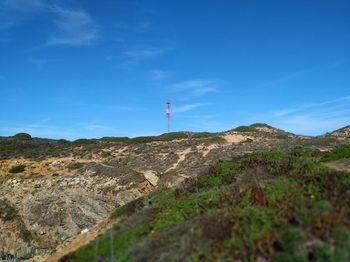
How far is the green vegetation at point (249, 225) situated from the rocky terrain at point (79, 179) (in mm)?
5608

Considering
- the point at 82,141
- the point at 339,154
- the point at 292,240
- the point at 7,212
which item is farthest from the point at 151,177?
the point at 292,240

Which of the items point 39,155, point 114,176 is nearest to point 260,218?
point 114,176

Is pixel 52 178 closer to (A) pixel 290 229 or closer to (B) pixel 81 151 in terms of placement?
(B) pixel 81 151

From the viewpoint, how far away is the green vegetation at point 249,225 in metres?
9.48

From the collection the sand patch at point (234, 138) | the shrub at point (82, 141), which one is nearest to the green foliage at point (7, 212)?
the shrub at point (82, 141)

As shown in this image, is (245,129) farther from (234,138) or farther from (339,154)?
(339,154)

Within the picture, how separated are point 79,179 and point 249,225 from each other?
2632 centimetres

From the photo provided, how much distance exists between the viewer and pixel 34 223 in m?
28.7

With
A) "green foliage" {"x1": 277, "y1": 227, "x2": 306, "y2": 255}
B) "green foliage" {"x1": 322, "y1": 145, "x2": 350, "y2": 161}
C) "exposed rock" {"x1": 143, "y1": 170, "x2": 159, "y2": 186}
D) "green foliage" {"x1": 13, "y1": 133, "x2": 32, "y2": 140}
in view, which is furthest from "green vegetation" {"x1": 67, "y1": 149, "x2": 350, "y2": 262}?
"green foliage" {"x1": 13, "y1": 133, "x2": 32, "y2": 140}

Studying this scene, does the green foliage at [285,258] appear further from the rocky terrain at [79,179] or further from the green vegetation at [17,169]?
the green vegetation at [17,169]

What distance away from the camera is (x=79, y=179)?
116 feet

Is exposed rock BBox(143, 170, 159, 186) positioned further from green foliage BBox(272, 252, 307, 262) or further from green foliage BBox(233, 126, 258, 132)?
green foliage BBox(233, 126, 258, 132)

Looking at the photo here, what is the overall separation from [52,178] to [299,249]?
29.5 meters

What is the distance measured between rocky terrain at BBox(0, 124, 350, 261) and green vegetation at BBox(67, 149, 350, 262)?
561 centimetres
